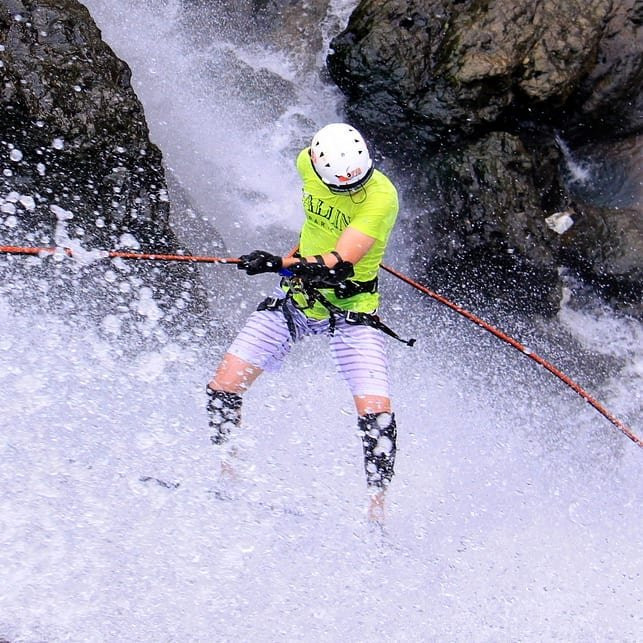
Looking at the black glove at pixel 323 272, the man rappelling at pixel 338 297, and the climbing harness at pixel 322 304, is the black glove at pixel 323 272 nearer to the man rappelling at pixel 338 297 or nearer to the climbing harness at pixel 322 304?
the man rappelling at pixel 338 297

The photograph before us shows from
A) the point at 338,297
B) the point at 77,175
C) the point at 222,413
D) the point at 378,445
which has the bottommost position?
the point at 222,413

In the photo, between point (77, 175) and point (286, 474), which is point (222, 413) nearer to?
point (286, 474)

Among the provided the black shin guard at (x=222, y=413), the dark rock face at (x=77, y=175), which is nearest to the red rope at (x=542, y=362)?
the black shin guard at (x=222, y=413)

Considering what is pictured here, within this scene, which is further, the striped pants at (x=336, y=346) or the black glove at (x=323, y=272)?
the striped pants at (x=336, y=346)

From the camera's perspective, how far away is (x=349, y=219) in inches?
185

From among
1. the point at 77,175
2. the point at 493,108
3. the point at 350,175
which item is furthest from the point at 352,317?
the point at 493,108

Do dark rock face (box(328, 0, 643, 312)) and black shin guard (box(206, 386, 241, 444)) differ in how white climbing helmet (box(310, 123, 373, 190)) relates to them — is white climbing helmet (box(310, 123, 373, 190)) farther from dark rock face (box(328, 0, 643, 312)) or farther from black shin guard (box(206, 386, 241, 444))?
dark rock face (box(328, 0, 643, 312))

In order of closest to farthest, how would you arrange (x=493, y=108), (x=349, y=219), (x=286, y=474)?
(x=349, y=219) → (x=286, y=474) → (x=493, y=108)

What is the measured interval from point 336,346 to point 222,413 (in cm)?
81

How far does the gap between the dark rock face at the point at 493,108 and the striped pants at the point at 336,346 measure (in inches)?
87.5

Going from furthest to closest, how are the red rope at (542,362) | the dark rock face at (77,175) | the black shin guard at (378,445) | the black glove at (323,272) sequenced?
1. the dark rock face at (77,175)
2. the red rope at (542,362)
3. the black shin guard at (378,445)
4. the black glove at (323,272)

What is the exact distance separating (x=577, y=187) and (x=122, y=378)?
457 cm

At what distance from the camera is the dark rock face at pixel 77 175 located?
597 cm

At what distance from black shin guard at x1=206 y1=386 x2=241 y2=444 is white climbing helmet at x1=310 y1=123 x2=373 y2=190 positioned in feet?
4.61
